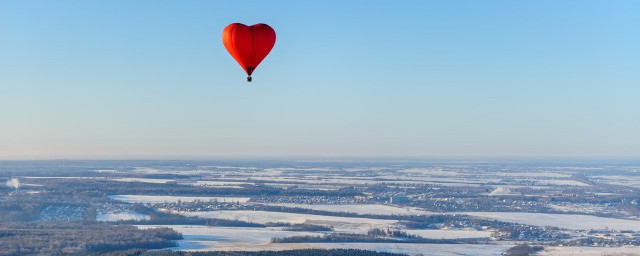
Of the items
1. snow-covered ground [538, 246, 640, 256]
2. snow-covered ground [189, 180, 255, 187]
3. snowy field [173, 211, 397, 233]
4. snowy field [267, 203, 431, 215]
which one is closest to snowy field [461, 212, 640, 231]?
snowy field [267, 203, 431, 215]

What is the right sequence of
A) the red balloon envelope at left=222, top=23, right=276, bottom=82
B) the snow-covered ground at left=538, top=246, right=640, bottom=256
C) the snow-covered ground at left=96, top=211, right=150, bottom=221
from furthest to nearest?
the snow-covered ground at left=96, top=211, right=150, bottom=221 < the snow-covered ground at left=538, top=246, right=640, bottom=256 < the red balloon envelope at left=222, top=23, right=276, bottom=82

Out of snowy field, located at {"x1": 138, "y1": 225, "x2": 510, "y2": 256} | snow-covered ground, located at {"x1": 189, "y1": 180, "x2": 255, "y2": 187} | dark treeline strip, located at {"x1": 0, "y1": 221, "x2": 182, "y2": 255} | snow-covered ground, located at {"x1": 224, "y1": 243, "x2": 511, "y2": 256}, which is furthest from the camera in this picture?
snow-covered ground, located at {"x1": 189, "y1": 180, "x2": 255, "y2": 187}

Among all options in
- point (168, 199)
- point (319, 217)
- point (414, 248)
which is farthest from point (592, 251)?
point (168, 199)

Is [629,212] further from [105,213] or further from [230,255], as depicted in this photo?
[230,255]

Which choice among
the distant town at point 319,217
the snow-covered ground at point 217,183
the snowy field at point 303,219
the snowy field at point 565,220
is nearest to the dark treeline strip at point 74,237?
the distant town at point 319,217

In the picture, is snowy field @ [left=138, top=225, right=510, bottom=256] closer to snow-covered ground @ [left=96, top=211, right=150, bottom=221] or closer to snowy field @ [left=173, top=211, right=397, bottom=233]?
snowy field @ [left=173, top=211, right=397, bottom=233]

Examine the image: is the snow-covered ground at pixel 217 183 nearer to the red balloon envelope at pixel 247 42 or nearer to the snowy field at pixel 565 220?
the snowy field at pixel 565 220
